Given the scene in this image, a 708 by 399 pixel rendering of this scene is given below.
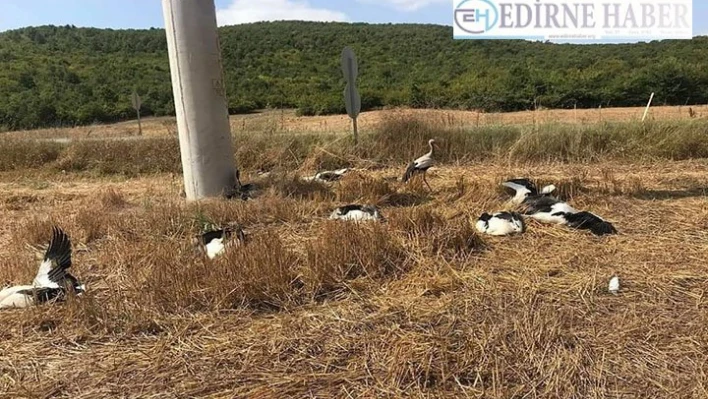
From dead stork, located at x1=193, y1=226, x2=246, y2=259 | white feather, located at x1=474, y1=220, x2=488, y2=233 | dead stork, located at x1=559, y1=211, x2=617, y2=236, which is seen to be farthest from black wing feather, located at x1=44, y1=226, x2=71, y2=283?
dead stork, located at x1=559, y1=211, x2=617, y2=236

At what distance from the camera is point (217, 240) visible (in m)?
5.10

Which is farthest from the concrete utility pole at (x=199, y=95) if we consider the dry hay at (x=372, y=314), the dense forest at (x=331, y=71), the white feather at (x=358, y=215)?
the dense forest at (x=331, y=71)

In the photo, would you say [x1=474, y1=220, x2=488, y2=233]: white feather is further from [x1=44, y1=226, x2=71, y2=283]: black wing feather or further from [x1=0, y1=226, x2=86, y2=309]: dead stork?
[x1=44, y1=226, x2=71, y2=283]: black wing feather

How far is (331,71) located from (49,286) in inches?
2372

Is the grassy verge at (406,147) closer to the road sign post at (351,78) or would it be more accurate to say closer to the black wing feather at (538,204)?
the road sign post at (351,78)

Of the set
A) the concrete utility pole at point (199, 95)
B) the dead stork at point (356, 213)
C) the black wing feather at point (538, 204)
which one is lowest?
the black wing feather at point (538, 204)

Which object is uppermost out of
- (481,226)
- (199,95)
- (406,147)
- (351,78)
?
(351,78)

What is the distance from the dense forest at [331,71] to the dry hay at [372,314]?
844 inches

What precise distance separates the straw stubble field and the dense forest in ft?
69.8

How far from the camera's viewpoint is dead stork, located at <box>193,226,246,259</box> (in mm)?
4840

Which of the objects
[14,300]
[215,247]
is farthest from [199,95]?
[14,300]

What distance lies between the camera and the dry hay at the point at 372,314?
122 inches

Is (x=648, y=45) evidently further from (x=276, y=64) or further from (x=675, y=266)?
(x=675, y=266)

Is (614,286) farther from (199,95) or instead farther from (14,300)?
(199,95)
